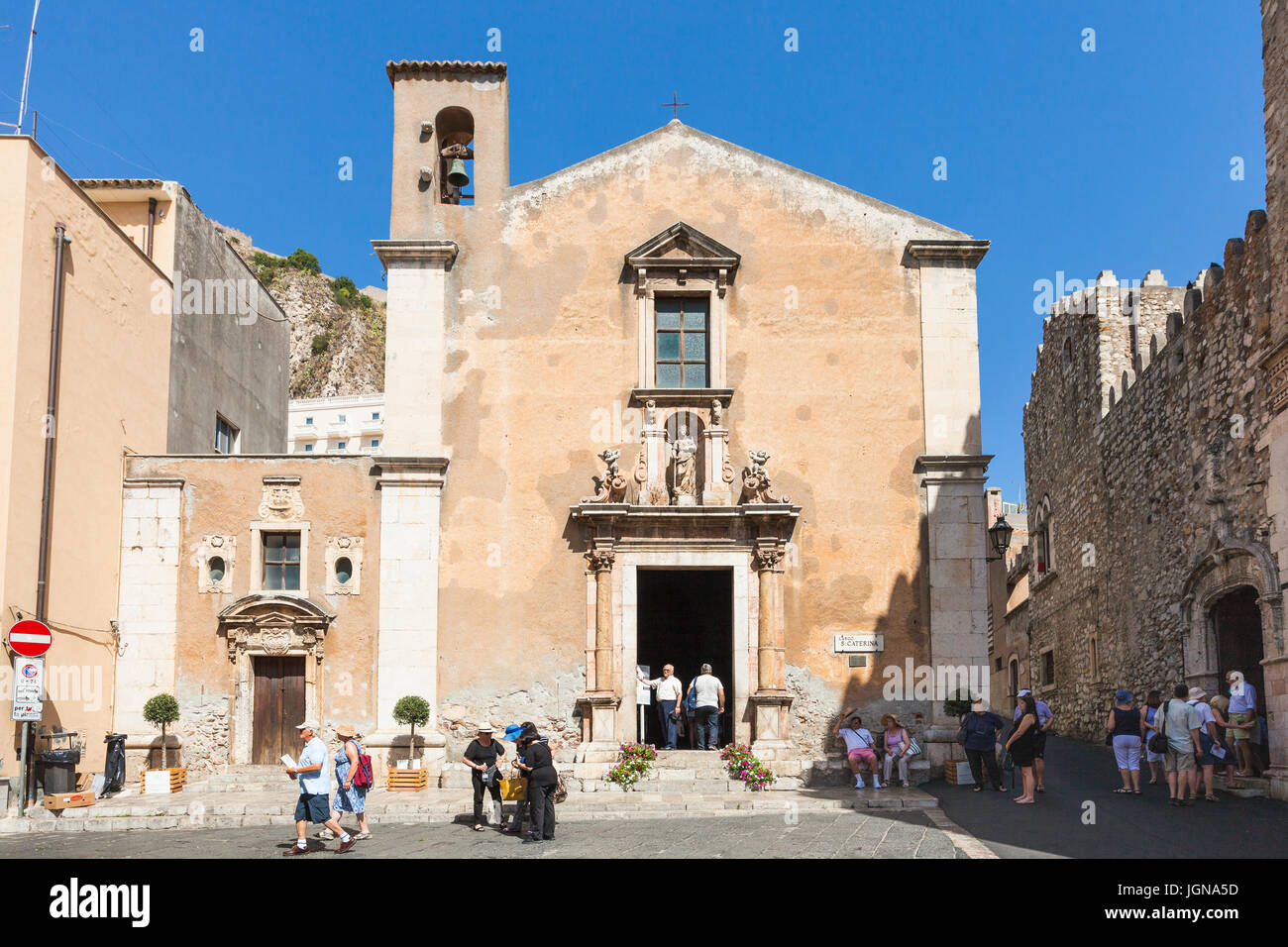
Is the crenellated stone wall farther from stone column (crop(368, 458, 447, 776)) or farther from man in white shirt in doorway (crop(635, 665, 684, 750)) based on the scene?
stone column (crop(368, 458, 447, 776))

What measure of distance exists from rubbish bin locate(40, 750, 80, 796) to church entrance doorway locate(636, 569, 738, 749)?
9409 millimetres

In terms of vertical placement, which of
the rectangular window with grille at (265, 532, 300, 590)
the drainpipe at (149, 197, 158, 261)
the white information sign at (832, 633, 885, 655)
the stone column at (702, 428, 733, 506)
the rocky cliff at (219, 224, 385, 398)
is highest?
the rocky cliff at (219, 224, 385, 398)

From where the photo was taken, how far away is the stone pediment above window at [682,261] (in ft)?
67.8

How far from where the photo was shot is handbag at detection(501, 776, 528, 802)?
15.2 meters

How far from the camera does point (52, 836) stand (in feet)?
50.5

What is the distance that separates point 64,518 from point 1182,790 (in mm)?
15771

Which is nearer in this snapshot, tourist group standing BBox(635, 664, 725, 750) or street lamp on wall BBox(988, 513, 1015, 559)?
tourist group standing BBox(635, 664, 725, 750)

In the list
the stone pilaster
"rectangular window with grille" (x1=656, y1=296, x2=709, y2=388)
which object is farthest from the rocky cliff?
the stone pilaster

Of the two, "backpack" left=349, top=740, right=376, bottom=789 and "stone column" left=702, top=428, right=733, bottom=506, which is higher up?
"stone column" left=702, top=428, right=733, bottom=506

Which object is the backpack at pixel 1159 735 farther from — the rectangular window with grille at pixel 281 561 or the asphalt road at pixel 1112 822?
the rectangular window with grille at pixel 281 561

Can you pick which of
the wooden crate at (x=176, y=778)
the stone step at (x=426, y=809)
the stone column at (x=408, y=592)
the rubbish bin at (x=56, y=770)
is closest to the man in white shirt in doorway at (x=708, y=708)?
the stone step at (x=426, y=809)

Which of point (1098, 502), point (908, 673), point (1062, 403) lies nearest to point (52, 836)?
point (908, 673)

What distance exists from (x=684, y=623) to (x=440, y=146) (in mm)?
9369

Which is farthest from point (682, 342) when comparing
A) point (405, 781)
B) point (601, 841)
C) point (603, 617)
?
point (601, 841)
